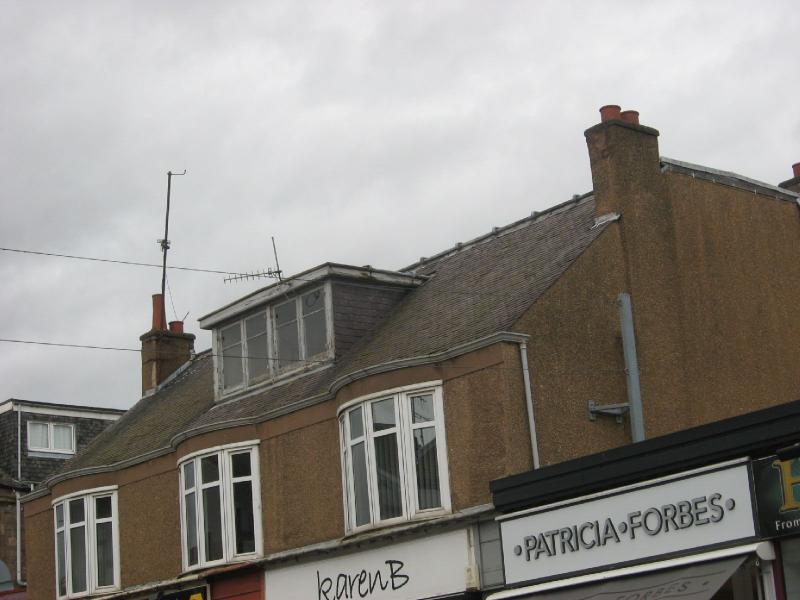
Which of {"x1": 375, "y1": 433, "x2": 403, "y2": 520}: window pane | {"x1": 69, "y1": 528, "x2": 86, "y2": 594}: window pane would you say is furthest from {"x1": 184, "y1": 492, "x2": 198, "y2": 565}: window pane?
{"x1": 375, "y1": 433, "x2": 403, "y2": 520}: window pane

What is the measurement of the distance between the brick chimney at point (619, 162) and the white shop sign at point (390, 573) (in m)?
7.37

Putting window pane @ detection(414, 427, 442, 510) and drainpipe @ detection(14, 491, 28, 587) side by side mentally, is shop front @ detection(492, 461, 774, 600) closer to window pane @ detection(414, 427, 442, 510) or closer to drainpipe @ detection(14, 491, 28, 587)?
window pane @ detection(414, 427, 442, 510)

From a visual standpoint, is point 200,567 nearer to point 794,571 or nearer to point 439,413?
point 439,413

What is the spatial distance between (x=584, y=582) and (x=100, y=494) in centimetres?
1564

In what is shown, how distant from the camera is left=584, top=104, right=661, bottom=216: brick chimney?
26.1 m

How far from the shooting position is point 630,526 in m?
19.8

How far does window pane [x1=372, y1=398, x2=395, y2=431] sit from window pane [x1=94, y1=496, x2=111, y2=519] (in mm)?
10389

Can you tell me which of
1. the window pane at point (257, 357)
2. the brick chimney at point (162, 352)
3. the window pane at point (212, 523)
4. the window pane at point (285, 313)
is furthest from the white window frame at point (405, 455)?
Answer: the brick chimney at point (162, 352)

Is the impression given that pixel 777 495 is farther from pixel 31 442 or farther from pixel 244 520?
pixel 31 442

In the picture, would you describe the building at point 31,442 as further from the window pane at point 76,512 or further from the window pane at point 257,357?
the window pane at point 257,357

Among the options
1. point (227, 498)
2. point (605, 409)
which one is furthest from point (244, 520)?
point (605, 409)

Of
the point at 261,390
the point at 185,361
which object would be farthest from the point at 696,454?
the point at 185,361

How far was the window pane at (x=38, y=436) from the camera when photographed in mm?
45188

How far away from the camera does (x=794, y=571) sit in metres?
17.8
